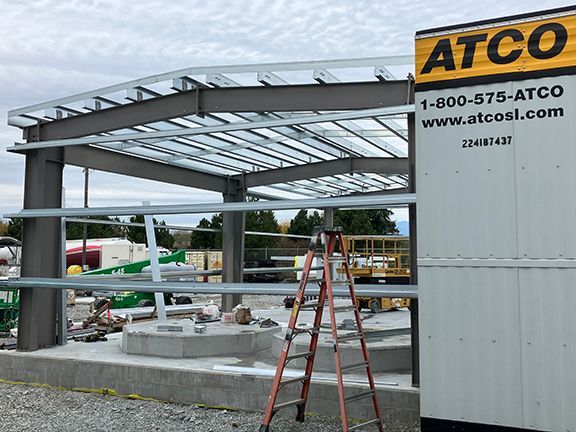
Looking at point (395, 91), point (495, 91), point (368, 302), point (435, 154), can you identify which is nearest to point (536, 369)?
point (435, 154)

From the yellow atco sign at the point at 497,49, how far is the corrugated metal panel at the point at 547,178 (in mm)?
169

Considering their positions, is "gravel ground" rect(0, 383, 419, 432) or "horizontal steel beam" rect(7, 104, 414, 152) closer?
"gravel ground" rect(0, 383, 419, 432)

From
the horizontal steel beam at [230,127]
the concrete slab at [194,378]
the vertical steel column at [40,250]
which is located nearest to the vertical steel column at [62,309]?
the vertical steel column at [40,250]

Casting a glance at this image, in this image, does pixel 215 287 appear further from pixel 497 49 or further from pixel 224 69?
pixel 497 49

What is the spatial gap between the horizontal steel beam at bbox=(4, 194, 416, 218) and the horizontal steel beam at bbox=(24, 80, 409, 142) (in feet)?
3.94

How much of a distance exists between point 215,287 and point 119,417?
1798mm

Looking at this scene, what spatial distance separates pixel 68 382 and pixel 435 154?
5.78 m

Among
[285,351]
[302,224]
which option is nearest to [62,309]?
[285,351]

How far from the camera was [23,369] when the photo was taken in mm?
8195

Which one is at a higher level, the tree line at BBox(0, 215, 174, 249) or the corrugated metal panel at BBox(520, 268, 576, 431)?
the tree line at BBox(0, 215, 174, 249)

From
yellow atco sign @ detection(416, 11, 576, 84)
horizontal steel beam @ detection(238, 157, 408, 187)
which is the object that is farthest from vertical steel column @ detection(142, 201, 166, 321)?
yellow atco sign @ detection(416, 11, 576, 84)

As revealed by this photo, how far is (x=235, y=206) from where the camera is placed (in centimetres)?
727

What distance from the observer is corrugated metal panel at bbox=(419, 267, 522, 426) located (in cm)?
453

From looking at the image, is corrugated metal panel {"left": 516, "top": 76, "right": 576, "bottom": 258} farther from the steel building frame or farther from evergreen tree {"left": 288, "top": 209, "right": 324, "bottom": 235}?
evergreen tree {"left": 288, "top": 209, "right": 324, "bottom": 235}
